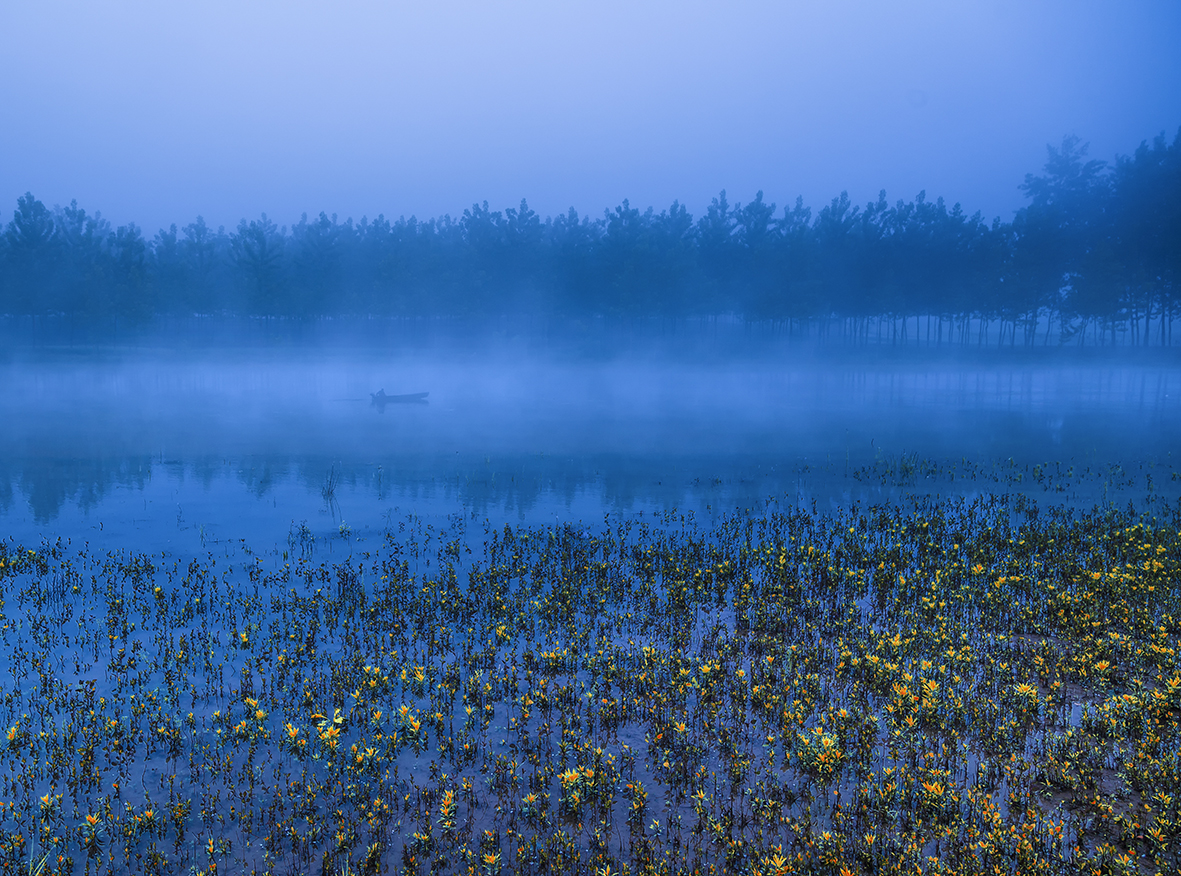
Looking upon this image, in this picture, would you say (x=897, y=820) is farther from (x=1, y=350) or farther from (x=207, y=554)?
(x=1, y=350)

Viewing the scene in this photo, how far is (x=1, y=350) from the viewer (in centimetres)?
8950

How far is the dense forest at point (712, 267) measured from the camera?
87.1m

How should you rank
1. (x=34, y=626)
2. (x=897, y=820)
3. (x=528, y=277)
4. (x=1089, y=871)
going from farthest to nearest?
1. (x=528, y=277)
2. (x=34, y=626)
3. (x=897, y=820)
4. (x=1089, y=871)

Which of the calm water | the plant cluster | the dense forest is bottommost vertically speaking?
the calm water

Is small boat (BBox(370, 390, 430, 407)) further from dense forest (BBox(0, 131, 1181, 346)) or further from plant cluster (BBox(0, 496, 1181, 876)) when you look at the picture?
dense forest (BBox(0, 131, 1181, 346))

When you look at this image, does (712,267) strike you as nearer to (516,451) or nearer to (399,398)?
(399,398)

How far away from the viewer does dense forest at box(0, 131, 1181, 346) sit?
87125mm

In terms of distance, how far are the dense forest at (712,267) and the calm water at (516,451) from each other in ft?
87.3

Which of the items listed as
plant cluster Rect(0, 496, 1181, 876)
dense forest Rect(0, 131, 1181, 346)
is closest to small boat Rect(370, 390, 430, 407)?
plant cluster Rect(0, 496, 1181, 876)

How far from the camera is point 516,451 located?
3047 cm

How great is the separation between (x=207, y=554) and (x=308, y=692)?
7649 millimetres

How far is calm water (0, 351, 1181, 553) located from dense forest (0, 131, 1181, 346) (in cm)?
2662

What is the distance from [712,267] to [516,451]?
77758 mm

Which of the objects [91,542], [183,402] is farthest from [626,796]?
[183,402]
